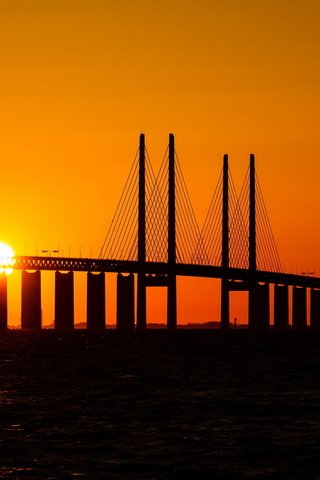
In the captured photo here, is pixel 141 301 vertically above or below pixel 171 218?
below

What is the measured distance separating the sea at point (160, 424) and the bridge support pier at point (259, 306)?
100953mm

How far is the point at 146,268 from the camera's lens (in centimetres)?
13462

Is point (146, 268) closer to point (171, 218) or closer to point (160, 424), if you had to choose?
point (171, 218)

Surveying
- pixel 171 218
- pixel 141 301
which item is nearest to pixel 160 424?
pixel 171 218

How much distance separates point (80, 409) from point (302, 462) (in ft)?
38.2

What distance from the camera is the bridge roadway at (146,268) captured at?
136175 mm

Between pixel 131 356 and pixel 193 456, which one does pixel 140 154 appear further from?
pixel 193 456

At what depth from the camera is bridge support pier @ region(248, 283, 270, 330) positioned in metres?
157

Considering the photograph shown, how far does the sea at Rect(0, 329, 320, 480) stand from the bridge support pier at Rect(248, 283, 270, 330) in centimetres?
10095

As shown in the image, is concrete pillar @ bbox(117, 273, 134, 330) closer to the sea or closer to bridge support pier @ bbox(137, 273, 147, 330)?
bridge support pier @ bbox(137, 273, 147, 330)

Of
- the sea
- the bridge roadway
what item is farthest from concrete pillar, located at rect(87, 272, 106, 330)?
the sea

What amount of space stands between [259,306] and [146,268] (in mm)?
31506

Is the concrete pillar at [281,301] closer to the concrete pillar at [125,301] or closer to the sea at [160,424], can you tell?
the concrete pillar at [125,301]

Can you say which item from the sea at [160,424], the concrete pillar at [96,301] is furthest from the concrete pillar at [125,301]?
the sea at [160,424]
